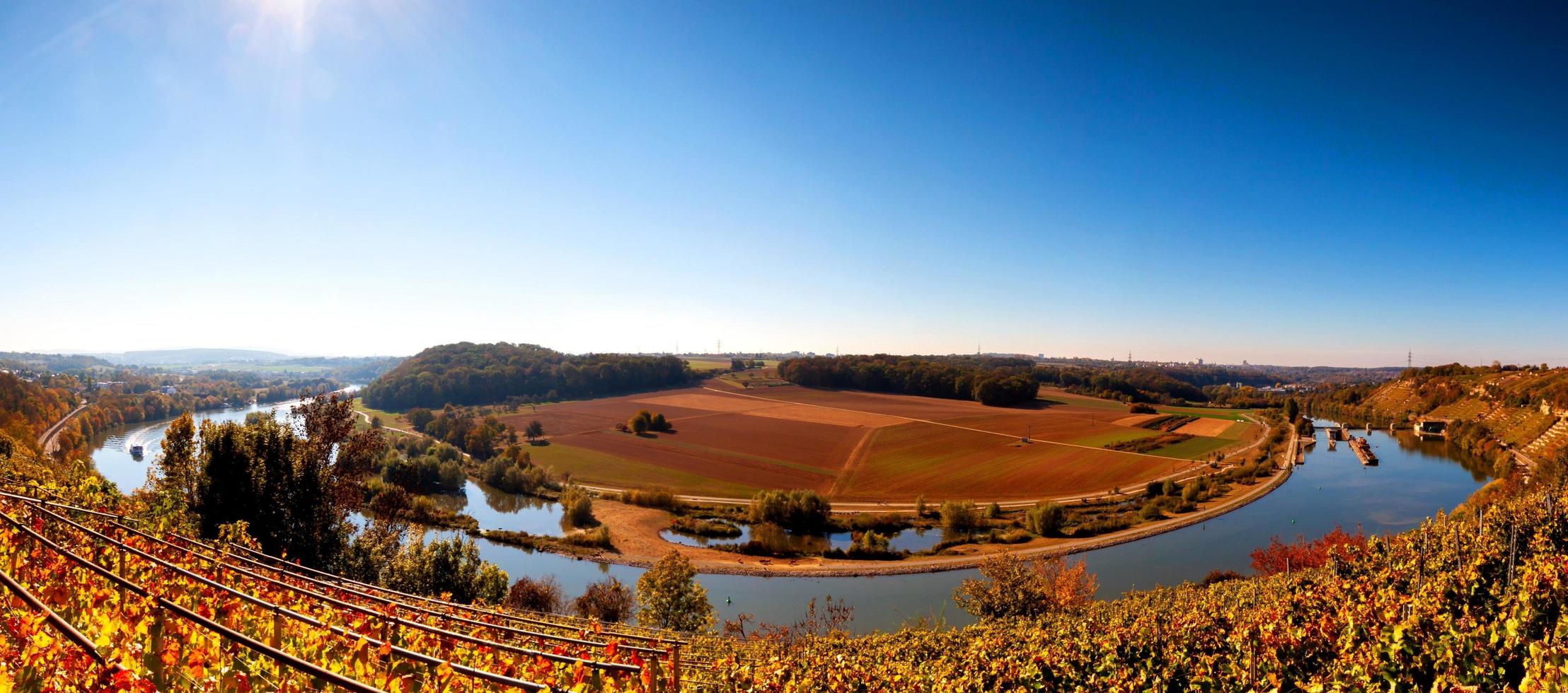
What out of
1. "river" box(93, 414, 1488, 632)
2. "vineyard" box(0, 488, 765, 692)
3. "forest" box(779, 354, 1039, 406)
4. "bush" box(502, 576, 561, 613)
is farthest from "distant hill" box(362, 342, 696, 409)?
"vineyard" box(0, 488, 765, 692)

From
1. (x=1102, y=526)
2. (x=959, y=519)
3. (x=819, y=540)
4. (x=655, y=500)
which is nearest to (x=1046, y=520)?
(x=1102, y=526)

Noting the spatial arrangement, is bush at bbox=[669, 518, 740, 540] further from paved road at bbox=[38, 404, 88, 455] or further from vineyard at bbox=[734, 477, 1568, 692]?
paved road at bbox=[38, 404, 88, 455]

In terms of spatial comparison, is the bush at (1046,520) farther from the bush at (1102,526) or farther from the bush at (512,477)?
the bush at (512,477)

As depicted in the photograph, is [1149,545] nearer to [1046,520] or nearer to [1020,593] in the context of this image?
[1046,520]

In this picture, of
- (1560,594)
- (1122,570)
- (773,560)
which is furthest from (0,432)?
(1122,570)

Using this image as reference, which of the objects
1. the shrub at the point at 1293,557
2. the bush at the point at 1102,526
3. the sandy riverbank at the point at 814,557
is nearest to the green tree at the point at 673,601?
the sandy riverbank at the point at 814,557

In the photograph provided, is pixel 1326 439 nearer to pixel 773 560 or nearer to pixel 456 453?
pixel 773 560
